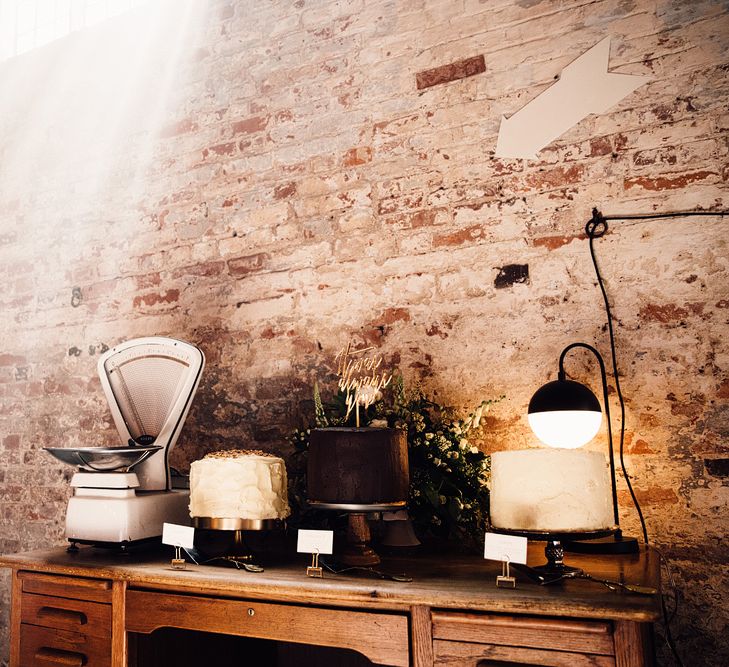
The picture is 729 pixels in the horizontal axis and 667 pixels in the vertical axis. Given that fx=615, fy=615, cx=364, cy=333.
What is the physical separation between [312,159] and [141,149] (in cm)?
96

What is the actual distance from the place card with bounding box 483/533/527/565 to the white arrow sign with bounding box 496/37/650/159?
129cm

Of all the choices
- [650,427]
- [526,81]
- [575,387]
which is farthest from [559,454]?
[526,81]

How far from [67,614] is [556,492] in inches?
51.8

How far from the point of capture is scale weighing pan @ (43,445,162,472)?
1778mm

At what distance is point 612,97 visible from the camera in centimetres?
198

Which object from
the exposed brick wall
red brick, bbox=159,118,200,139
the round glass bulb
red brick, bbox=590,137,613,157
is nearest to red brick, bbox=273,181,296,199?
the exposed brick wall

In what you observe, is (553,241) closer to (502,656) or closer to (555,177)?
(555,177)

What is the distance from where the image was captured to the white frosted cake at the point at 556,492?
1331 mm

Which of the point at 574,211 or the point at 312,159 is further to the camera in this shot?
the point at 312,159

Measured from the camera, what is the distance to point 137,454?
1823 mm

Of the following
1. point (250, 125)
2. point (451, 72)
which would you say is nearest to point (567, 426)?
point (451, 72)

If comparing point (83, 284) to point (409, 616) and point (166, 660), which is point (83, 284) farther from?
point (409, 616)

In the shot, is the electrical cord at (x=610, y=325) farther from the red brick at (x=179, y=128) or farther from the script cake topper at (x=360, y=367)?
the red brick at (x=179, y=128)

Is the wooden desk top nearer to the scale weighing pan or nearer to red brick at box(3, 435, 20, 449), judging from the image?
the scale weighing pan
